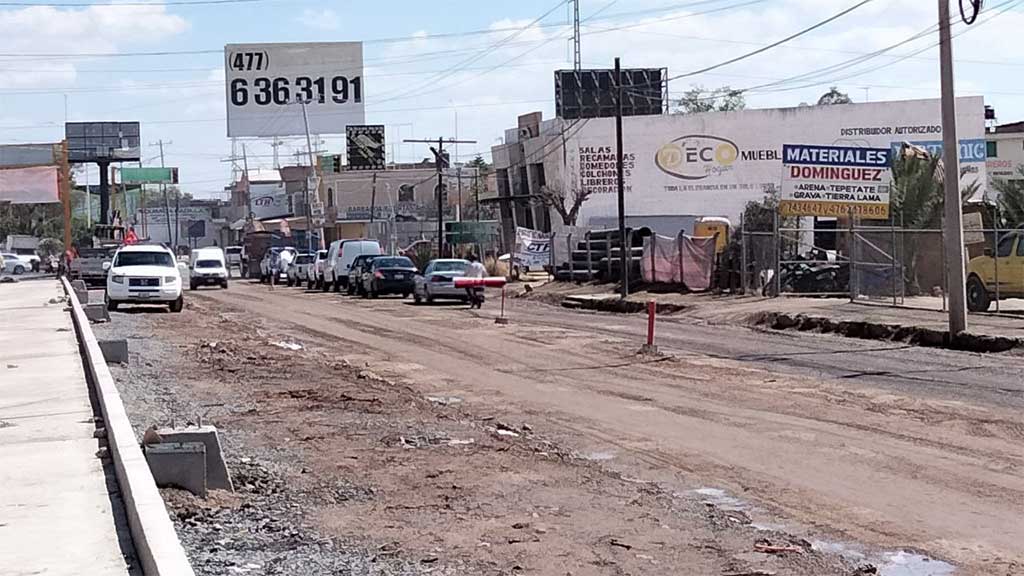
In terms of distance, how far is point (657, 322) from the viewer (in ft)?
108

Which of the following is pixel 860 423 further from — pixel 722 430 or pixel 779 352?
pixel 779 352

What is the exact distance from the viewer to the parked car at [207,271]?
6034 centimetres

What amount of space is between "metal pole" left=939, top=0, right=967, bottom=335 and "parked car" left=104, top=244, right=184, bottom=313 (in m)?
21.0

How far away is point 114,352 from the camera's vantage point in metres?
21.0

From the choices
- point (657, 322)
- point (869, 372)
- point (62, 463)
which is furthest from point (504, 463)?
point (657, 322)

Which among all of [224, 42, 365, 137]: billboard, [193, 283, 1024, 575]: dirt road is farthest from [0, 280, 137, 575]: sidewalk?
[224, 42, 365, 137]: billboard

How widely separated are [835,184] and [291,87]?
3969 centimetres

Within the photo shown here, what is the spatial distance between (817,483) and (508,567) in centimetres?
358

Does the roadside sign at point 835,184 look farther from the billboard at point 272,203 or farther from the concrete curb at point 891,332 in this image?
→ the billboard at point 272,203

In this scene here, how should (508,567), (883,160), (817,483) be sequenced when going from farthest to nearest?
(883,160) < (817,483) < (508,567)

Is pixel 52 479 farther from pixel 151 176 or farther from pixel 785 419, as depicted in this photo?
pixel 151 176

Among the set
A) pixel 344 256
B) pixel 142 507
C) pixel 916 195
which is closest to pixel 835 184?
pixel 916 195

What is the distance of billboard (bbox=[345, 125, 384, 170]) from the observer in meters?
93.4

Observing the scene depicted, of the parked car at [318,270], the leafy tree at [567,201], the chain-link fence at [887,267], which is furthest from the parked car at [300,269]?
the chain-link fence at [887,267]
